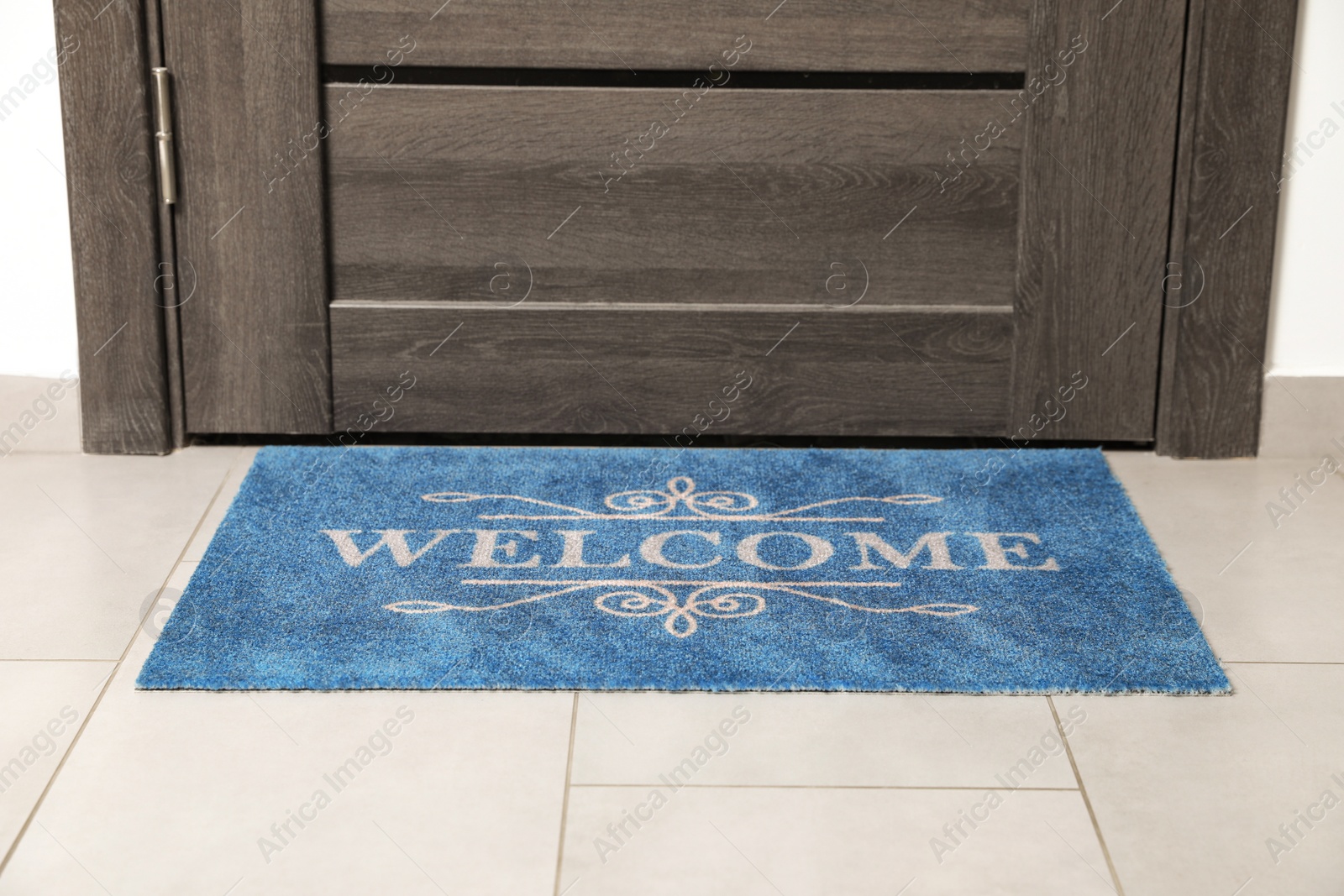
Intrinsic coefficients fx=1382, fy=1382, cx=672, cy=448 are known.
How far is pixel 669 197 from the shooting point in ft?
7.09

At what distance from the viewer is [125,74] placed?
207cm

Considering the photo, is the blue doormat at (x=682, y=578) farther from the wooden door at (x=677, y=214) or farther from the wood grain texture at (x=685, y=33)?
the wood grain texture at (x=685, y=33)

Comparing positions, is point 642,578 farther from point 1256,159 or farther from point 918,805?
point 1256,159

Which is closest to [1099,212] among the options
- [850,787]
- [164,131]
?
[850,787]

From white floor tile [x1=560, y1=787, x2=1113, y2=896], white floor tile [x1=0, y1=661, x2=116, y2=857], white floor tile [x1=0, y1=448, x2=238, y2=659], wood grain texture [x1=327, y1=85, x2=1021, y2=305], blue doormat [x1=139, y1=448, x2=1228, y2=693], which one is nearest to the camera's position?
white floor tile [x1=560, y1=787, x2=1113, y2=896]

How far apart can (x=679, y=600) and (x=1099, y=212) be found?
94cm

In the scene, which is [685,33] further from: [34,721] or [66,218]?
[34,721]

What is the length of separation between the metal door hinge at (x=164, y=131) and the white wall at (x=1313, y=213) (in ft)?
5.57

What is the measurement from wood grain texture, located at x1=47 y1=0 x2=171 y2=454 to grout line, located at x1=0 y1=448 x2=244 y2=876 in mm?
202

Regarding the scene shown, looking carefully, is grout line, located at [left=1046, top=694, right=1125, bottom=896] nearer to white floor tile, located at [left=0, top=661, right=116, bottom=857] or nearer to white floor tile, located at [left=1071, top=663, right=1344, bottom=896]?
white floor tile, located at [left=1071, top=663, right=1344, bottom=896]

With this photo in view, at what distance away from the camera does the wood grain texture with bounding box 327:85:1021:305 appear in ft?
6.95

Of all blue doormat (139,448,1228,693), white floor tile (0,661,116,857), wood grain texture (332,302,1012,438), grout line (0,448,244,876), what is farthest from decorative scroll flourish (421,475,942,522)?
white floor tile (0,661,116,857)

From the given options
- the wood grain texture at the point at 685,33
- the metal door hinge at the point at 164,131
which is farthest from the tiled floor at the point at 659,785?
the wood grain texture at the point at 685,33

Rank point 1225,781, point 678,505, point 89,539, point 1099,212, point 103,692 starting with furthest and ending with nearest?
point 1099,212 < point 678,505 < point 89,539 < point 103,692 < point 1225,781
